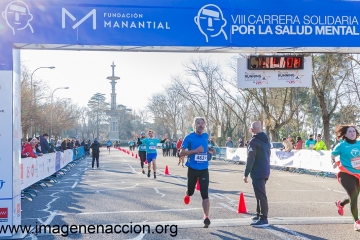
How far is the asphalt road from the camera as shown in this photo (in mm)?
8000

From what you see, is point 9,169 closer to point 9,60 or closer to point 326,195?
point 9,60

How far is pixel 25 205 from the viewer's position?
12234 millimetres

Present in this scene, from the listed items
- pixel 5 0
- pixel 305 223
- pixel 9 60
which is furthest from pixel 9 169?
pixel 305 223

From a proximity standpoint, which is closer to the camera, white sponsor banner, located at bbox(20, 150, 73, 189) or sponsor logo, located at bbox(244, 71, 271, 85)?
sponsor logo, located at bbox(244, 71, 271, 85)

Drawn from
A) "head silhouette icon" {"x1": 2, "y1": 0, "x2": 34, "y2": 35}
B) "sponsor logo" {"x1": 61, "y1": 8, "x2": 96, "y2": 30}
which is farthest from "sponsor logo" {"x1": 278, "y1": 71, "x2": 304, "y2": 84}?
"head silhouette icon" {"x1": 2, "y1": 0, "x2": 34, "y2": 35}

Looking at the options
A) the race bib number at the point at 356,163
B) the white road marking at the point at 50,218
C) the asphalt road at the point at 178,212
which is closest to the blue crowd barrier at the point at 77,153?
the asphalt road at the point at 178,212

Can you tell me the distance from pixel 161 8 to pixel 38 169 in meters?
9.62

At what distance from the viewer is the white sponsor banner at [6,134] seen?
805cm

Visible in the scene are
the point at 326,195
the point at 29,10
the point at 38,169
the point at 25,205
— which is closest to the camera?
the point at 29,10

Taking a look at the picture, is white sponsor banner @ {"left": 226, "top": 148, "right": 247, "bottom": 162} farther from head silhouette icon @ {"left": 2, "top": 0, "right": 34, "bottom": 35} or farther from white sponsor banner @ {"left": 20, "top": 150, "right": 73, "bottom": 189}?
head silhouette icon @ {"left": 2, "top": 0, "right": 34, "bottom": 35}

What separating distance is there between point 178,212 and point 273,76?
391 centimetres

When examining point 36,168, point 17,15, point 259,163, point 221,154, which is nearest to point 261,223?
point 259,163

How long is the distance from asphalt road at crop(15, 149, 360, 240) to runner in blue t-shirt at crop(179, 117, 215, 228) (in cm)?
64

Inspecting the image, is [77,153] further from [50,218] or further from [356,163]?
[356,163]
